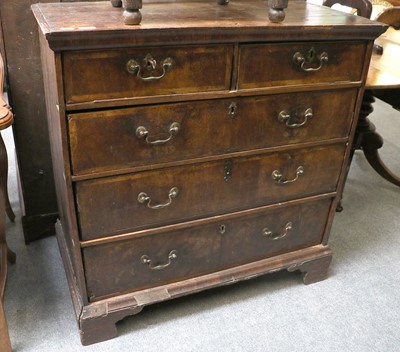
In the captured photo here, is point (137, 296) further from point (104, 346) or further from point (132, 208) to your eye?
point (132, 208)

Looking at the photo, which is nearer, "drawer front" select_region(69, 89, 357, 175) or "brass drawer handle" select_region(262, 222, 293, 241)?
"drawer front" select_region(69, 89, 357, 175)

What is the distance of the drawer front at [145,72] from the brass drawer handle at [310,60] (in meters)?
0.22

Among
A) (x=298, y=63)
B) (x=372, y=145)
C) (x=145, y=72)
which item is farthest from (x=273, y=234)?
(x=372, y=145)

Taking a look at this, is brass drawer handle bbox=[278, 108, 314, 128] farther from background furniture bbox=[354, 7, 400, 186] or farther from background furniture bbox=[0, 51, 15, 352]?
background furniture bbox=[0, 51, 15, 352]

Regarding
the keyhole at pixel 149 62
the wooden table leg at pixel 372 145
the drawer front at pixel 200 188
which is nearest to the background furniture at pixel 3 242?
the drawer front at pixel 200 188

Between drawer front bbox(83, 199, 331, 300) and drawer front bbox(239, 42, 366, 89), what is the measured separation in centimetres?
48

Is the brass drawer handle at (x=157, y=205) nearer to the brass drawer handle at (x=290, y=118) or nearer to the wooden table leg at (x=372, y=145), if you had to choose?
the brass drawer handle at (x=290, y=118)

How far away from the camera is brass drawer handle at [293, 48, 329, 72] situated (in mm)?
1279

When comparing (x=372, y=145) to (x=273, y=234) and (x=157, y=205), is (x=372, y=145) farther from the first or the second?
(x=157, y=205)

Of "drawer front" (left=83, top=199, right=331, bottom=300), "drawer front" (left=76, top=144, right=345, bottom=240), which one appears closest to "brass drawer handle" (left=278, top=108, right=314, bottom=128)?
"drawer front" (left=76, top=144, right=345, bottom=240)

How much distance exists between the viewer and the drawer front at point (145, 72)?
1.07 m

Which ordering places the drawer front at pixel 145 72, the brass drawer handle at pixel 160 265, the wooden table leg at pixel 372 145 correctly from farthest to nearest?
the wooden table leg at pixel 372 145 < the brass drawer handle at pixel 160 265 < the drawer front at pixel 145 72

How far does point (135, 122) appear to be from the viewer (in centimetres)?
118

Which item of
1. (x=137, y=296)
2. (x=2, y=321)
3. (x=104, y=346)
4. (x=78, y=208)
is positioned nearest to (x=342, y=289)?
(x=137, y=296)
